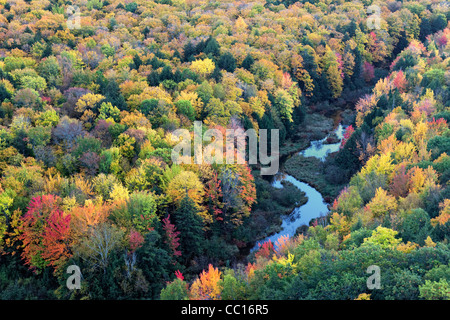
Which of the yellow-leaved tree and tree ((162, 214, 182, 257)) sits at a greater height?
the yellow-leaved tree

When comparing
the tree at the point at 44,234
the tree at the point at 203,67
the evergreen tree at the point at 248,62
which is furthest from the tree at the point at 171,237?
the evergreen tree at the point at 248,62

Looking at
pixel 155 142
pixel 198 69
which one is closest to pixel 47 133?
pixel 155 142

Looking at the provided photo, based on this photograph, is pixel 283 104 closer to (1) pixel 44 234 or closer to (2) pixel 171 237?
(2) pixel 171 237

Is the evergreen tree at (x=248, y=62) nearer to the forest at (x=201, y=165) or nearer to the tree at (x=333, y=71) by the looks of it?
the forest at (x=201, y=165)

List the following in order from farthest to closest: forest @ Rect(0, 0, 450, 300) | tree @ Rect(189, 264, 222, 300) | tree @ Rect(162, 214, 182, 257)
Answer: tree @ Rect(162, 214, 182, 257)
forest @ Rect(0, 0, 450, 300)
tree @ Rect(189, 264, 222, 300)

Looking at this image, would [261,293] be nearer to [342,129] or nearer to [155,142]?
[155,142]

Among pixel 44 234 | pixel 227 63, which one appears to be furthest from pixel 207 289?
pixel 227 63

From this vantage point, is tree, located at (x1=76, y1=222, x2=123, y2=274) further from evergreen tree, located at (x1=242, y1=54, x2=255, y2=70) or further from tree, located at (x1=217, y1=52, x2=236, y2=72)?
evergreen tree, located at (x1=242, y1=54, x2=255, y2=70)

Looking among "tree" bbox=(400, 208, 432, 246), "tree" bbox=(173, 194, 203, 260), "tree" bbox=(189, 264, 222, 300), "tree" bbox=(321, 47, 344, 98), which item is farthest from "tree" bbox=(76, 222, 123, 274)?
"tree" bbox=(321, 47, 344, 98)
